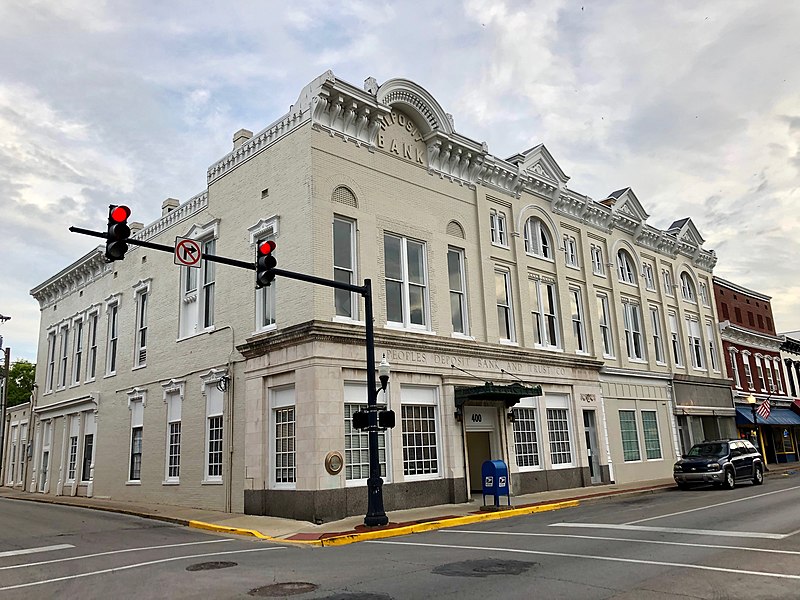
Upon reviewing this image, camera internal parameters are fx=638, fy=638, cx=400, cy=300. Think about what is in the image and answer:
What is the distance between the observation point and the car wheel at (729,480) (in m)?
23.1

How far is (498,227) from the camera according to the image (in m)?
24.8

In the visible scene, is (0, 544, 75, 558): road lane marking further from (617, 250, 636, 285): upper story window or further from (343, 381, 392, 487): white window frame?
(617, 250, 636, 285): upper story window

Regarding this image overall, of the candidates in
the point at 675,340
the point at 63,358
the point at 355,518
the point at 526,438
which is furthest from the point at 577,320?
the point at 63,358

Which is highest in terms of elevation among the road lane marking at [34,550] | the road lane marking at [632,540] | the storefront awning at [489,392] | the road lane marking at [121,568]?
the storefront awning at [489,392]

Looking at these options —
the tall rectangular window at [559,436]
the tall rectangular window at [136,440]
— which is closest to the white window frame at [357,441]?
the tall rectangular window at [559,436]

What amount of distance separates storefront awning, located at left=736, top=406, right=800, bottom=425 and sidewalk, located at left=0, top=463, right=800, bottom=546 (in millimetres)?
16848

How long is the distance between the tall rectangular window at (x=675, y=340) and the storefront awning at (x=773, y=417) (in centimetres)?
662

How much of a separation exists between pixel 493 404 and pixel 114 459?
53.0ft

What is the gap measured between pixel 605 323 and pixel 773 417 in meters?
18.5

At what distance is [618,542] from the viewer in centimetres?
1148

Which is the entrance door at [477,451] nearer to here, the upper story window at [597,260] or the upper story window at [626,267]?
the upper story window at [597,260]

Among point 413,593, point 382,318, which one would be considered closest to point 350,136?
point 382,318

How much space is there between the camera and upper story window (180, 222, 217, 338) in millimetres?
22533

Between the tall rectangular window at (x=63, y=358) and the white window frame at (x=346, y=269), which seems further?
the tall rectangular window at (x=63, y=358)
